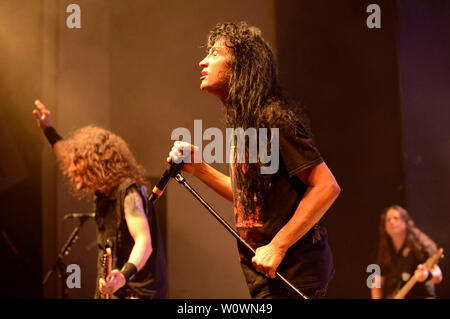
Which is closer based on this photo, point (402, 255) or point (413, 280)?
point (413, 280)

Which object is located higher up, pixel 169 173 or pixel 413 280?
pixel 169 173

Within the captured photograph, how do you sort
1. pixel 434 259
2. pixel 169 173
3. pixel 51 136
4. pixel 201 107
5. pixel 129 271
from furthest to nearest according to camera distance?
pixel 201 107
pixel 434 259
pixel 51 136
pixel 129 271
pixel 169 173

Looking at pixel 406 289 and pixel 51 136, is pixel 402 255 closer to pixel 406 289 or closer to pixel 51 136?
pixel 406 289

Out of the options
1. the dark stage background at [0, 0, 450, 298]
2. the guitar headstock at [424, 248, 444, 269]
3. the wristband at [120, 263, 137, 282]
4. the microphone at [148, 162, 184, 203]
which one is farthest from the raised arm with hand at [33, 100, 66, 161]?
the guitar headstock at [424, 248, 444, 269]

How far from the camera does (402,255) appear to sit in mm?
4344

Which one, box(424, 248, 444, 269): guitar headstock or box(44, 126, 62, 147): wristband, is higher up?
box(44, 126, 62, 147): wristband

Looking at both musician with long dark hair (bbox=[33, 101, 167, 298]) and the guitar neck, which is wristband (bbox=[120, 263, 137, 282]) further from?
the guitar neck

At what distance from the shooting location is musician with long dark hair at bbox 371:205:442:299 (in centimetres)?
418

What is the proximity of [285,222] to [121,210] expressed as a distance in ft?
4.76

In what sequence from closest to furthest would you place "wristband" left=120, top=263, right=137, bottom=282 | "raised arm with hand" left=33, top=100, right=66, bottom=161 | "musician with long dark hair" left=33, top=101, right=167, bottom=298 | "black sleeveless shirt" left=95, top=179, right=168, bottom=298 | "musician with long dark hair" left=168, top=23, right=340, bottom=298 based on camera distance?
1. "musician with long dark hair" left=168, top=23, right=340, bottom=298
2. "wristband" left=120, top=263, right=137, bottom=282
3. "musician with long dark hair" left=33, top=101, right=167, bottom=298
4. "black sleeveless shirt" left=95, top=179, right=168, bottom=298
5. "raised arm with hand" left=33, top=100, right=66, bottom=161

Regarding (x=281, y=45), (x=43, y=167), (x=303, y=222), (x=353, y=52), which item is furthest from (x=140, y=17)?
(x=303, y=222)

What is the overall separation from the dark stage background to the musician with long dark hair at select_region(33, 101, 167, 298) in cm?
98

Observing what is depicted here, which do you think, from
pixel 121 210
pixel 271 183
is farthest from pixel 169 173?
pixel 121 210

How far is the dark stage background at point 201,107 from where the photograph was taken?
4.22 metres
